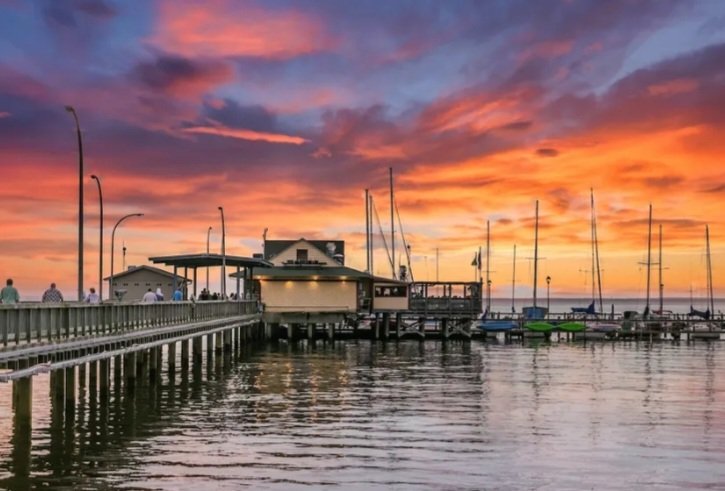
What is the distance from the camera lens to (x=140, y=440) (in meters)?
30.2

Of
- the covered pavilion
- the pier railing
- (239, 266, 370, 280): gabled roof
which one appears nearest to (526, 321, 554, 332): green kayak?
(239, 266, 370, 280): gabled roof

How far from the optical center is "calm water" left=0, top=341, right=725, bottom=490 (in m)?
24.5

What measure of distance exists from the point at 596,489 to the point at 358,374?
105ft

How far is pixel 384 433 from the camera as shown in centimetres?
3130

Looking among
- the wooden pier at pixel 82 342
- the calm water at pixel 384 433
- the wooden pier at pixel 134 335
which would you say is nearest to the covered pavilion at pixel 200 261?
the wooden pier at pixel 134 335

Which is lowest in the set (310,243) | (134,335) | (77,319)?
(134,335)

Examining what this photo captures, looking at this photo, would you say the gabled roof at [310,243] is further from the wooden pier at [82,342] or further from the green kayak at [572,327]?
the wooden pier at [82,342]

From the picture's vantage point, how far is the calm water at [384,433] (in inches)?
963

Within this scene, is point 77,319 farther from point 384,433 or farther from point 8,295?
point 384,433

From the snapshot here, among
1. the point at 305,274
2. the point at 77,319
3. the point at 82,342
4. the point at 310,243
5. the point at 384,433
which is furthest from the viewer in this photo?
the point at 310,243

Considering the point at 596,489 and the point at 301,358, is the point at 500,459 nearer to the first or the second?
the point at 596,489

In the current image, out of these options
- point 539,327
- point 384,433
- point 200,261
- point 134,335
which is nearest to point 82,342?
point 134,335

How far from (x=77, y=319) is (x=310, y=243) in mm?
63914

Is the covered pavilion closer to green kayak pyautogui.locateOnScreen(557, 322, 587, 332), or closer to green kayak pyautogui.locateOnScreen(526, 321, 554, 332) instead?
green kayak pyautogui.locateOnScreen(526, 321, 554, 332)
